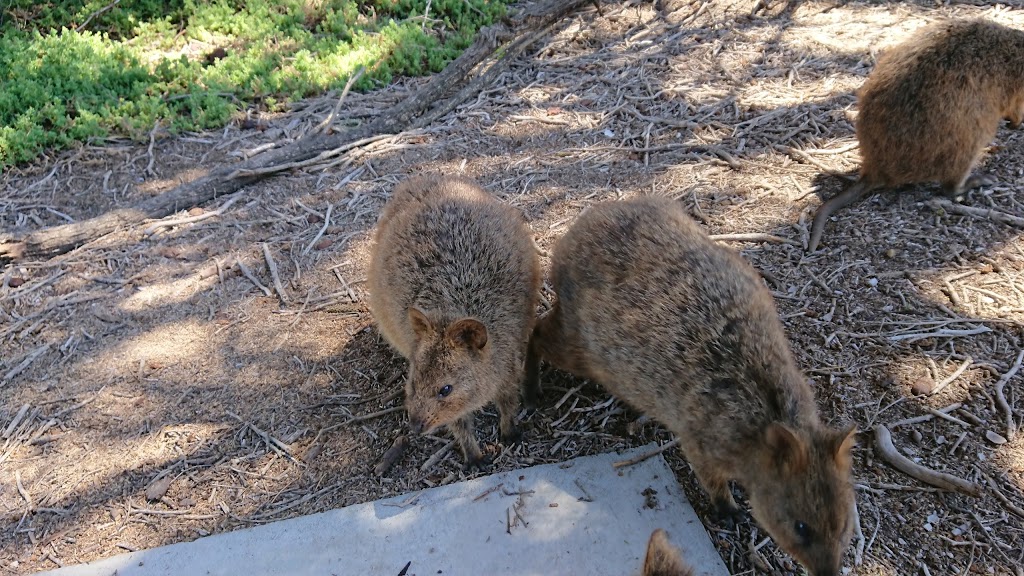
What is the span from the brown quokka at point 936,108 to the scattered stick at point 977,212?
0.12 metres

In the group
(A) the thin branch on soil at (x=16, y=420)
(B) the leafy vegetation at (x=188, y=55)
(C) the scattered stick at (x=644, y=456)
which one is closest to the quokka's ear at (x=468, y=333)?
(C) the scattered stick at (x=644, y=456)

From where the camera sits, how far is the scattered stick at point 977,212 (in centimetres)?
512

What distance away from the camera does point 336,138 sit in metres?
6.87

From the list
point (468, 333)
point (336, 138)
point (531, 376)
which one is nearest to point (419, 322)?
point (468, 333)

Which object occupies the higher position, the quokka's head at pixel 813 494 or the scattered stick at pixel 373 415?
the quokka's head at pixel 813 494

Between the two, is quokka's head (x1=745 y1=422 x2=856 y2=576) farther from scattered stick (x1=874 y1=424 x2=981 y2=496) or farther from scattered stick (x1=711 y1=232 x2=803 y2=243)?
scattered stick (x1=711 y1=232 x2=803 y2=243)

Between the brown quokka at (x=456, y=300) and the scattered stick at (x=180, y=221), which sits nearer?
the brown quokka at (x=456, y=300)

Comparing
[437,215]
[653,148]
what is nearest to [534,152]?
[653,148]

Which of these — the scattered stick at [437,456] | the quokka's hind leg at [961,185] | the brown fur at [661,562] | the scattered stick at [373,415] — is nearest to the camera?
the brown fur at [661,562]

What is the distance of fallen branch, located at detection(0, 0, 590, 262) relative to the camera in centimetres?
593

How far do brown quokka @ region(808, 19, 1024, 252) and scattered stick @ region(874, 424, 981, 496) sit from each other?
1.63 m

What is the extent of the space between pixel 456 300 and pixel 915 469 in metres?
2.68

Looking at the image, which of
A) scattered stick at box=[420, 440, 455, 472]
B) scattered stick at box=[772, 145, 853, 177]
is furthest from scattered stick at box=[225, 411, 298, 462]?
scattered stick at box=[772, 145, 853, 177]

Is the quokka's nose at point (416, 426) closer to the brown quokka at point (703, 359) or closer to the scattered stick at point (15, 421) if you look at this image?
the brown quokka at point (703, 359)
